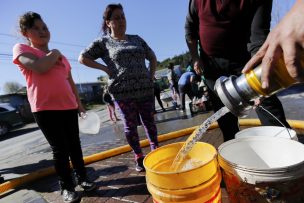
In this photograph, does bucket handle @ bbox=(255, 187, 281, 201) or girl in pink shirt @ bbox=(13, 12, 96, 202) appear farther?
girl in pink shirt @ bbox=(13, 12, 96, 202)

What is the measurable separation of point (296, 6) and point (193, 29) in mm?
2129

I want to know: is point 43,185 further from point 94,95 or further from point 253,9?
point 94,95

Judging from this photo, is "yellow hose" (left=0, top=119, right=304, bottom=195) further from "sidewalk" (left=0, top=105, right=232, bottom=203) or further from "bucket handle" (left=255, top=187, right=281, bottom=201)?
"bucket handle" (left=255, top=187, right=281, bottom=201)

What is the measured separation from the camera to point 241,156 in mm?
1625

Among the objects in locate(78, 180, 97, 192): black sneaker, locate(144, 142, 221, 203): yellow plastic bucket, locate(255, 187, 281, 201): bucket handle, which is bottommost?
locate(78, 180, 97, 192): black sneaker

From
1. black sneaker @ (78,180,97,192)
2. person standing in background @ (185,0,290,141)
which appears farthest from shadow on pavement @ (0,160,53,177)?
person standing in background @ (185,0,290,141)

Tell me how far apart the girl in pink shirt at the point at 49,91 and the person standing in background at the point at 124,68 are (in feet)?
1.53

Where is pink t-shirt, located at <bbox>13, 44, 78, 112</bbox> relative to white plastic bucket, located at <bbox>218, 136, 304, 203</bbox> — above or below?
above

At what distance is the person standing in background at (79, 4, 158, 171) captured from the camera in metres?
2.93

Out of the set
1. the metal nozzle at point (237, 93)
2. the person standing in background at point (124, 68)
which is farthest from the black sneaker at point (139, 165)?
the metal nozzle at point (237, 93)

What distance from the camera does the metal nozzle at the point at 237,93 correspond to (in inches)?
39.7

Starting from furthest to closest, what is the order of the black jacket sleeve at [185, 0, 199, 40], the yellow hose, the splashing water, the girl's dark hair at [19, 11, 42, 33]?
1. the yellow hose
2. the black jacket sleeve at [185, 0, 199, 40]
3. the girl's dark hair at [19, 11, 42, 33]
4. the splashing water

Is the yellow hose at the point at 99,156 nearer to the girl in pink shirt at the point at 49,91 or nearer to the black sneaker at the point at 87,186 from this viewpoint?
the black sneaker at the point at 87,186

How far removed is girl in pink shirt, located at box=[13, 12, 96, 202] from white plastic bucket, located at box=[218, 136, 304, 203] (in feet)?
5.76
